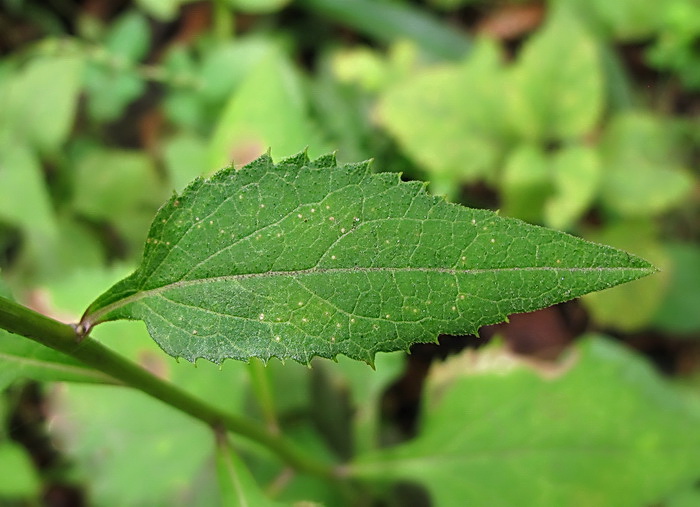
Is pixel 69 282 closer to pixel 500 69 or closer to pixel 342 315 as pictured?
pixel 342 315

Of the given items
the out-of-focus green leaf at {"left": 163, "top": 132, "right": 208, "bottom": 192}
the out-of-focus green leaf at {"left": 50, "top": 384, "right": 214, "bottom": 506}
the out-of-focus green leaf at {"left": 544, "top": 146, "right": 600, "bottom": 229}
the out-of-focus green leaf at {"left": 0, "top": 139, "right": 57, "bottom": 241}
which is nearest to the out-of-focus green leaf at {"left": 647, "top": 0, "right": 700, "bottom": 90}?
the out-of-focus green leaf at {"left": 544, "top": 146, "right": 600, "bottom": 229}

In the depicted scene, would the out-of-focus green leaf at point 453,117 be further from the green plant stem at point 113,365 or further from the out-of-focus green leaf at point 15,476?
the out-of-focus green leaf at point 15,476

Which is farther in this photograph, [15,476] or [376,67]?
[376,67]

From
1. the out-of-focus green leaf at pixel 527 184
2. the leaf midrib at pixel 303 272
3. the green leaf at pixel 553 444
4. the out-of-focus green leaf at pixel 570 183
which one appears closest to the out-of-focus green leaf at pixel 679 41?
the out-of-focus green leaf at pixel 570 183

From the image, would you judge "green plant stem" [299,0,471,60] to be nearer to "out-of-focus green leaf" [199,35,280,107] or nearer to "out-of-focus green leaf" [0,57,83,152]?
"out-of-focus green leaf" [199,35,280,107]

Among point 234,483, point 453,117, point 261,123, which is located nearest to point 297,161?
point 234,483

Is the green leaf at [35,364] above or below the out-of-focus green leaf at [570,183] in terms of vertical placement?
below

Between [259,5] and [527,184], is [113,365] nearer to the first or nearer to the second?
[527,184]
